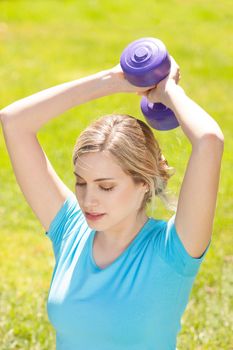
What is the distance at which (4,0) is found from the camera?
46.9 ft

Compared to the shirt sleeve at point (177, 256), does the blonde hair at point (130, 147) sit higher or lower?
higher

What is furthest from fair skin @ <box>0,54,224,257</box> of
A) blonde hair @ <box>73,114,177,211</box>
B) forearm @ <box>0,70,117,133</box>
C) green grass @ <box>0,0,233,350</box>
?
green grass @ <box>0,0,233,350</box>

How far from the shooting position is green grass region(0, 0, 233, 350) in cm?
506

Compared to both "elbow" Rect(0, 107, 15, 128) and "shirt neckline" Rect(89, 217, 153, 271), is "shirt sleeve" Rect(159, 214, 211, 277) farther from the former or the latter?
"elbow" Rect(0, 107, 15, 128)

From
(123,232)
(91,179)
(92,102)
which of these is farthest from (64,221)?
(92,102)

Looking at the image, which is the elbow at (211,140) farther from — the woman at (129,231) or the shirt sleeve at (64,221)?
the shirt sleeve at (64,221)

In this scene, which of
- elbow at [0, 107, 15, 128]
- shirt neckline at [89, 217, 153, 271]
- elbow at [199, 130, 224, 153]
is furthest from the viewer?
elbow at [0, 107, 15, 128]

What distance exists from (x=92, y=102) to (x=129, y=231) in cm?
A: 663

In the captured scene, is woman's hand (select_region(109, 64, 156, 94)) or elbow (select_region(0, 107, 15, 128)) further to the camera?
elbow (select_region(0, 107, 15, 128))

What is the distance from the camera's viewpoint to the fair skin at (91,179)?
2.77m

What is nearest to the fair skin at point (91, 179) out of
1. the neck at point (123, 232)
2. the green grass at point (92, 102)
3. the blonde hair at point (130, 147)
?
the blonde hair at point (130, 147)

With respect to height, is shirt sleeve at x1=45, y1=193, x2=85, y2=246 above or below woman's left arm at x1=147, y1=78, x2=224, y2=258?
below

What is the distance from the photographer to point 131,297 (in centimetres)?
288

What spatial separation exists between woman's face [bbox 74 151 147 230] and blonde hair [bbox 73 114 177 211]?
3 cm
